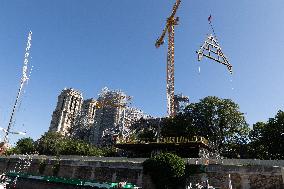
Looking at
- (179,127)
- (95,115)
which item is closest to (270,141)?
(179,127)

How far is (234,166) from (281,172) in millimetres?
4712

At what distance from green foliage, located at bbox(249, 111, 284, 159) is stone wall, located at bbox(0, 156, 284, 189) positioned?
22259mm

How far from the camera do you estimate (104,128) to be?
4761 inches

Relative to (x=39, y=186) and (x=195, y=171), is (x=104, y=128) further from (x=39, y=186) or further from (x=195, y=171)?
(x=195, y=171)

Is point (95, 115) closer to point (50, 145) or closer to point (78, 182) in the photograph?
point (50, 145)

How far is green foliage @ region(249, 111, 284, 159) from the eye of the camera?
51.2 meters

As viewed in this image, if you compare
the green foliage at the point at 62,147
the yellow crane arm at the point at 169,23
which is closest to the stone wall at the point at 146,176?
the green foliage at the point at 62,147

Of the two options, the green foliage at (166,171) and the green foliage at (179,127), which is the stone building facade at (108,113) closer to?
the green foliage at (179,127)

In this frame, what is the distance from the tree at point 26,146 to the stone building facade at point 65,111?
90.2 ft

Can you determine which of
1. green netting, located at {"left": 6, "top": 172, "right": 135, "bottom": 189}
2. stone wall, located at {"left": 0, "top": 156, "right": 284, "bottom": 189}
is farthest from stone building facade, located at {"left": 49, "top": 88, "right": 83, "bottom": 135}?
green netting, located at {"left": 6, "top": 172, "right": 135, "bottom": 189}

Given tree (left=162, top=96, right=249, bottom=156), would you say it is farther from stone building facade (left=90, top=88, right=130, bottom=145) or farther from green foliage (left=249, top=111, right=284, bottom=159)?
stone building facade (left=90, top=88, right=130, bottom=145)

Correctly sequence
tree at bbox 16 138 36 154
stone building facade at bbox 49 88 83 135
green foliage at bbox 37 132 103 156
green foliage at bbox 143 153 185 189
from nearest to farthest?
green foliage at bbox 143 153 185 189 < green foliage at bbox 37 132 103 156 < tree at bbox 16 138 36 154 < stone building facade at bbox 49 88 83 135

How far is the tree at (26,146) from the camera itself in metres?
88.8

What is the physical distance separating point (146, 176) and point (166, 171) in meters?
4.06
